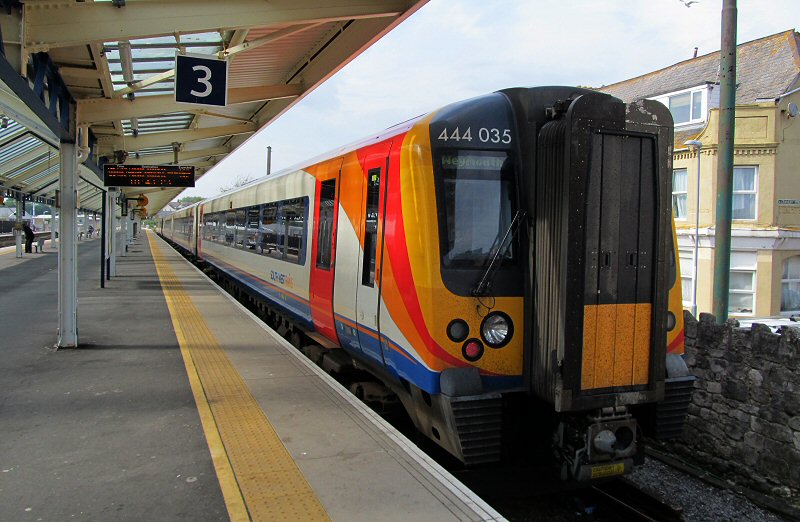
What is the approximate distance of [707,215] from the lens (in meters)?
16.5

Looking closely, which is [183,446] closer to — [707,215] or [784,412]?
[784,412]

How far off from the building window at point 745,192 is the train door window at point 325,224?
1330 cm

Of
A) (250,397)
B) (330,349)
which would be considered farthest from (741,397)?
(250,397)

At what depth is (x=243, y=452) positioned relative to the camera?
427 centimetres

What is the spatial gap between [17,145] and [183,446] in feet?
44.5

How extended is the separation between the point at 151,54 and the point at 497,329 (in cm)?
735

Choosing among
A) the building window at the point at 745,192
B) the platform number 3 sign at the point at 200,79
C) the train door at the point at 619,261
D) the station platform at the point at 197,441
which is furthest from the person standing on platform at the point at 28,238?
the train door at the point at 619,261

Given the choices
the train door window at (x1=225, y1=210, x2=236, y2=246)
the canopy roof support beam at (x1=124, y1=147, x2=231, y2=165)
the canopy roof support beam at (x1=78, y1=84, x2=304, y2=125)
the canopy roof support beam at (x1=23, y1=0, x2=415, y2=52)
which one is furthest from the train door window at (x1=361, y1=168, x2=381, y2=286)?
the canopy roof support beam at (x1=124, y1=147, x2=231, y2=165)

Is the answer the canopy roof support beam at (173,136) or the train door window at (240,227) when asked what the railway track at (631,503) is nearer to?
the train door window at (240,227)

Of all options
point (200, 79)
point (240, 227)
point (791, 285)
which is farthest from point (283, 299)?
point (791, 285)

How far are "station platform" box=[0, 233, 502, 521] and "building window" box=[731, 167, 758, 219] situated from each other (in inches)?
528

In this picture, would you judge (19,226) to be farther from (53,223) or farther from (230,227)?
(230,227)

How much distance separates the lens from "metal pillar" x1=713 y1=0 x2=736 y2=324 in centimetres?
670

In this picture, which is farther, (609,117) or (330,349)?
(330,349)
